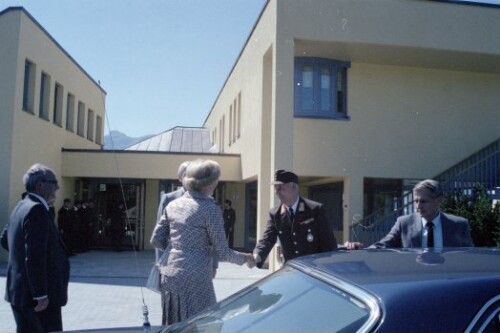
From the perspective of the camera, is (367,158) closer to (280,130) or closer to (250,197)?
(280,130)

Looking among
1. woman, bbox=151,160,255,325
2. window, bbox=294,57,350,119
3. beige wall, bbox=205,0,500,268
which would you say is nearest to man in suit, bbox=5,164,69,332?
woman, bbox=151,160,255,325

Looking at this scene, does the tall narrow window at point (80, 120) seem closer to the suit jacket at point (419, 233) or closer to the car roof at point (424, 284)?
the suit jacket at point (419, 233)

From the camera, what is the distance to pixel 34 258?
3.78m

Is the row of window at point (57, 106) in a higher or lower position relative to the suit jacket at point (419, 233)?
higher

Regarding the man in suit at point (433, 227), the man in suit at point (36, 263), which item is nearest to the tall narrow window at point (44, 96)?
the man in suit at point (36, 263)

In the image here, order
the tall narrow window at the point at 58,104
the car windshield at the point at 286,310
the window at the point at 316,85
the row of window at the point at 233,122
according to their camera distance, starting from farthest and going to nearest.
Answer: the tall narrow window at the point at 58,104
the row of window at the point at 233,122
the window at the point at 316,85
the car windshield at the point at 286,310

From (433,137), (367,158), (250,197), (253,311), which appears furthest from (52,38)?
(253,311)

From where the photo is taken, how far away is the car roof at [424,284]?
73.9 inches

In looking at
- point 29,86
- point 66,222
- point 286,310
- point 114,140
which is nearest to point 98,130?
point 29,86

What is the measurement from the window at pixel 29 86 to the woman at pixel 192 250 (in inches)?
496

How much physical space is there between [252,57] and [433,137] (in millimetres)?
5034

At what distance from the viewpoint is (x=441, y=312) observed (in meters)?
1.89

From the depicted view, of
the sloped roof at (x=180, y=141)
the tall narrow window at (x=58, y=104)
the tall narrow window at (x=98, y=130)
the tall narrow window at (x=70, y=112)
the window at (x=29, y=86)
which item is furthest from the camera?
the sloped roof at (x=180, y=141)

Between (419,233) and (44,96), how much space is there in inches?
573
